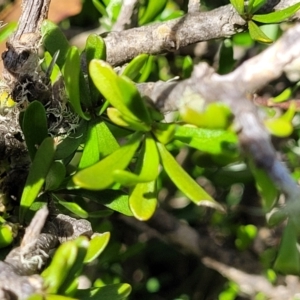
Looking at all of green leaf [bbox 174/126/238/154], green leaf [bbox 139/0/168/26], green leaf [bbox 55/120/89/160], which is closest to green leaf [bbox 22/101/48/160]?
green leaf [bbox 55/120/89/160]

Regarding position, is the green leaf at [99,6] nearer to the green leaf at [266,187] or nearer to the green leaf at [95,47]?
the green leaf at [95,47]

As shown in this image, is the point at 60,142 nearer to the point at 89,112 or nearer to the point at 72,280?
the point at 89,112

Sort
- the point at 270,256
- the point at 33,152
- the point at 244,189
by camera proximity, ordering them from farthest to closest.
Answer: the point at 244,189 < the point at 270,256 < the point at 33,152

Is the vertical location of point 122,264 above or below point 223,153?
below

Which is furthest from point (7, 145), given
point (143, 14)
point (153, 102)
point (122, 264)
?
point (122, 264)

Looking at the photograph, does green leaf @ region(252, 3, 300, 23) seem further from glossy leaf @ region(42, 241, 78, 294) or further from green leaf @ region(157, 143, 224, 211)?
glossy leaf @ region(42, 241, 78, 294)
